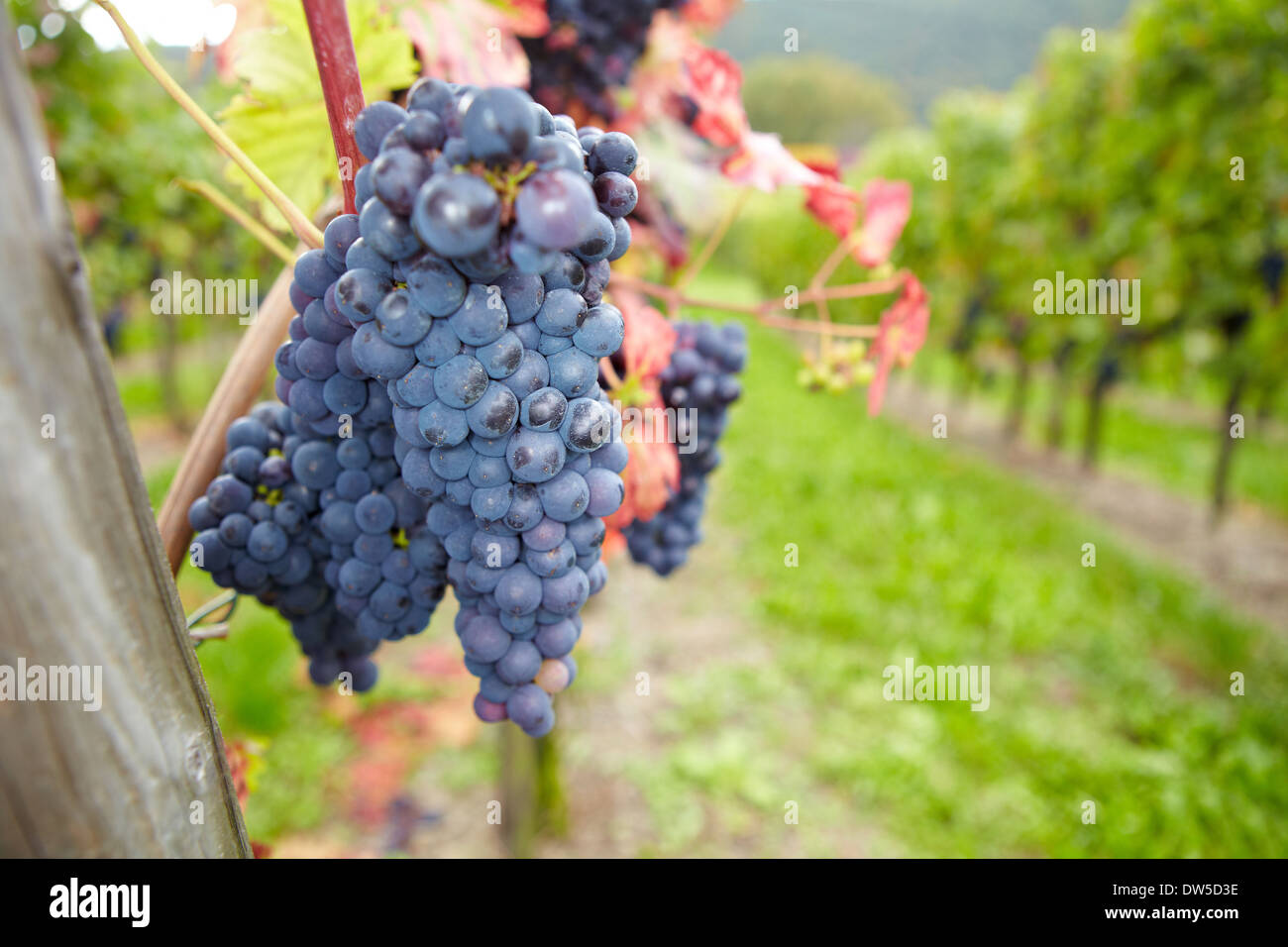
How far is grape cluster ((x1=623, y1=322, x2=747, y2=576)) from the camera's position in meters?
1.13

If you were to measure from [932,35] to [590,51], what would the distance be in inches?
2470

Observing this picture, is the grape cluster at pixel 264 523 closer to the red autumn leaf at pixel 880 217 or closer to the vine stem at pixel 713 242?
the vine stem at pixel 713 242

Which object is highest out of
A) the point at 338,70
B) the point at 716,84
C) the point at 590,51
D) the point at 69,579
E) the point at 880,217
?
the point at 590,51

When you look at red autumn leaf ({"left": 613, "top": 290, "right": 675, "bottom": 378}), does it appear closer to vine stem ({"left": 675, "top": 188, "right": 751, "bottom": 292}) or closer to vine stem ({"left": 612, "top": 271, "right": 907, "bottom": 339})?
vine stem ({"left": 612, "top": 271, "right": 907, "bottom": 339})

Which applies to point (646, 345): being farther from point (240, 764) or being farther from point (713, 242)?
point (240, 764)

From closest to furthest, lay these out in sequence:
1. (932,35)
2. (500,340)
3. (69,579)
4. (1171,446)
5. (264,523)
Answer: (69,579) → (500,340) → (264,523) → (1171,446) → (932,35)

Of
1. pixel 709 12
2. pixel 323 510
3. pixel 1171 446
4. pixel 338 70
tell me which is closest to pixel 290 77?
pixel 338 70

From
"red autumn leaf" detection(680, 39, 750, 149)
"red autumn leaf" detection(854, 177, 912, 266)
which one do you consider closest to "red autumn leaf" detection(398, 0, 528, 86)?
"red autumn leaf" detection(680, 39, 750, 149)

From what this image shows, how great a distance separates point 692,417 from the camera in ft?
3.75

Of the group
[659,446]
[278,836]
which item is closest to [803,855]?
[278,836]

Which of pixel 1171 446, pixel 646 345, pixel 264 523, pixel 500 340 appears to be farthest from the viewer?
pixel 1171 446

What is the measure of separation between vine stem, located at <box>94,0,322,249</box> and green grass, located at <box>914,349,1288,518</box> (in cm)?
676

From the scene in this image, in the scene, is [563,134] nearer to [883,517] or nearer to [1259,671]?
[1259,671]
